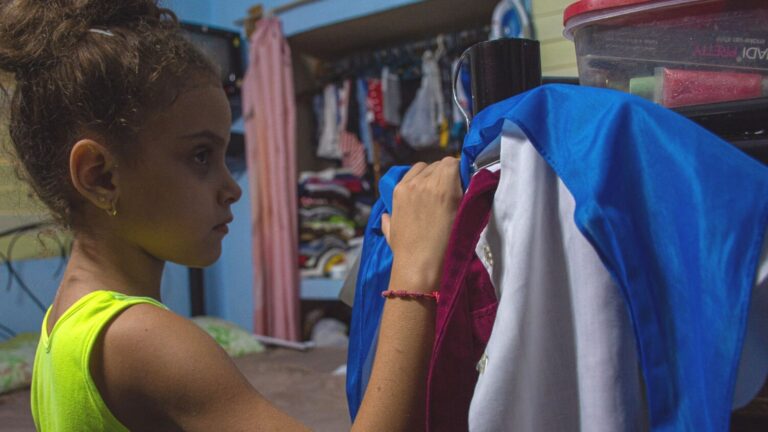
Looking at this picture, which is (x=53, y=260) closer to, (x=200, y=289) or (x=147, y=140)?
(x=200, y=289)

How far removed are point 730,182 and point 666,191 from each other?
40mm

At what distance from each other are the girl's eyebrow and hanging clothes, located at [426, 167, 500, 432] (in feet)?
1.10

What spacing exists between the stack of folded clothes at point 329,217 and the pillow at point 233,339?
15.1 inches

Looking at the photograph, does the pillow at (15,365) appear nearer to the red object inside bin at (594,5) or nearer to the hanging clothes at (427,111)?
the hanging clothes at (427,111)

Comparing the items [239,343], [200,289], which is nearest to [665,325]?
[239,343]

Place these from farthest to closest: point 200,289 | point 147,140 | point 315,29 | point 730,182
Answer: point 200,289 < point 315,29 < point 147,140 < point 730,182

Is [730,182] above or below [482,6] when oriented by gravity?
below

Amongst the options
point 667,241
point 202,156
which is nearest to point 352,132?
point 202,156

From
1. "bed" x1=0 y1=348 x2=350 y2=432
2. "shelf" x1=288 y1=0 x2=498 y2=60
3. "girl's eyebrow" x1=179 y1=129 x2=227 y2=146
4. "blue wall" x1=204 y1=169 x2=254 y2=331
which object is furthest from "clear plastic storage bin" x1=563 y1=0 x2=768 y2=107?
"blue wall" x1=204 y1=169 x2=254 y2=331

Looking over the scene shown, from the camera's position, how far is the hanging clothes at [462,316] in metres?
0.54

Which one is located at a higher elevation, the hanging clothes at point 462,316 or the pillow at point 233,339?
the hanging clothes at point 462,316

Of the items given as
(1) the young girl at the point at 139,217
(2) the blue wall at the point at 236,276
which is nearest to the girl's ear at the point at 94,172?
(1) the young girl at the point at 139,217

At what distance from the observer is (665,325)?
430 mm

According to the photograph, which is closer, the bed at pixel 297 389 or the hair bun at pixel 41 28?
the hair bun at pixel 41 28
